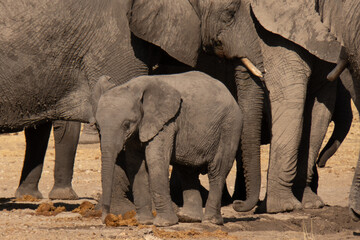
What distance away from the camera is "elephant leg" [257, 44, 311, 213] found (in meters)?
9.28

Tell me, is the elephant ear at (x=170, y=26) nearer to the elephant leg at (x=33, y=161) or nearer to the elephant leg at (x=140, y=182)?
the elephant leg at (x=140, y=182)

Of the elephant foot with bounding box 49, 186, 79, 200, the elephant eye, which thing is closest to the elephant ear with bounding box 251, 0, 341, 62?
the elephant eye

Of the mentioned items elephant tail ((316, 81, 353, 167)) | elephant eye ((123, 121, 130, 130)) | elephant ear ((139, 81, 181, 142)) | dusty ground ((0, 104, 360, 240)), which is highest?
elephant tail ((316, 81, 353, 167))

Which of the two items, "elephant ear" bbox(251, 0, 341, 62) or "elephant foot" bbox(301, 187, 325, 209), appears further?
"elephant foot" bbox(301, 187, 325, 209)

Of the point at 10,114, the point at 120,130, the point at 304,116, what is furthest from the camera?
the point at 304,116

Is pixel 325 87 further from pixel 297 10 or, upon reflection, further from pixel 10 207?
pixel 10 207

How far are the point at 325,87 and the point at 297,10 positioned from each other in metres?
0.85

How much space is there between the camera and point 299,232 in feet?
26.5

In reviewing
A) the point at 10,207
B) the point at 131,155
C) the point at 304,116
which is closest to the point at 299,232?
the point at 131,155

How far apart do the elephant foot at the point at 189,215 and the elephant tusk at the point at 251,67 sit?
1.41 meters

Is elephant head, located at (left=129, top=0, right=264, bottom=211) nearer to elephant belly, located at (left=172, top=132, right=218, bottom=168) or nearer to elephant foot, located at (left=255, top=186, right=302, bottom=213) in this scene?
elephant foot, located at (left=255, top=186, right=302, bottom=213)

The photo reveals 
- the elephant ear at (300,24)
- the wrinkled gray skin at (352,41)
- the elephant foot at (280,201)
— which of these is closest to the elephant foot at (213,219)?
the wrinkled gray skin at (352,41)

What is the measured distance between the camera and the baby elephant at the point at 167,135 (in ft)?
24.9

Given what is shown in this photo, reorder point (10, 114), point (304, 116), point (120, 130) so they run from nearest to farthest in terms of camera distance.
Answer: point (120, 130) → point (10, 114) → point (304, 116)
